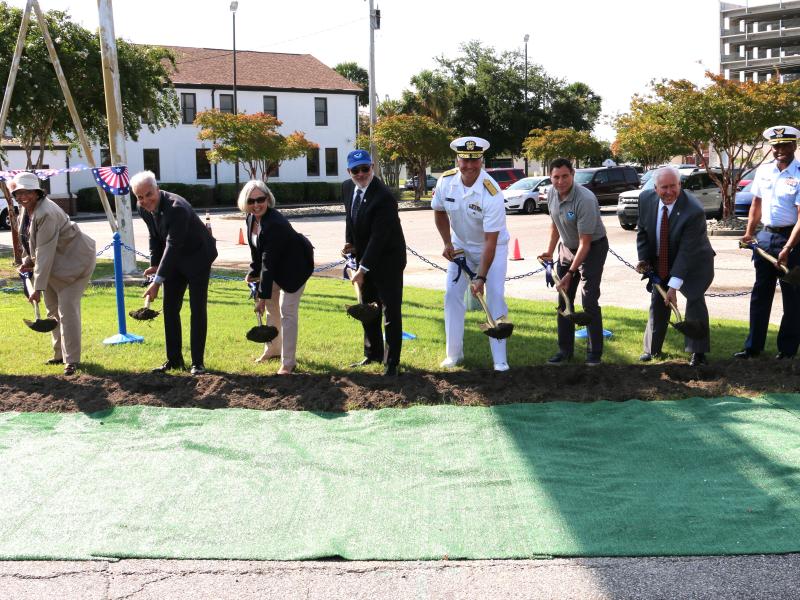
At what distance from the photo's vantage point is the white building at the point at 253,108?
161 ft

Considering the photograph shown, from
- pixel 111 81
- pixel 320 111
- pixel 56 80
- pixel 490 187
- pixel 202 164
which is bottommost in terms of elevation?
pixel 490 187

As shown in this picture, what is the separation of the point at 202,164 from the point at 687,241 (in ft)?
150

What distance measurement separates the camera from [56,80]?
2427 centimetres

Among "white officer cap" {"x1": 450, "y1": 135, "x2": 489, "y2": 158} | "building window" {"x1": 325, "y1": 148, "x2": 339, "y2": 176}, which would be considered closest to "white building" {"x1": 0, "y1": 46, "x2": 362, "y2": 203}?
"building window" {"x1": 325, "y1": 148, "x2": 339, "y2": 176}

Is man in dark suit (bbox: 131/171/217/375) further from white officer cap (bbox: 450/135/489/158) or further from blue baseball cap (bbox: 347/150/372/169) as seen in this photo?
white officer cap (bbox: 450/135/489/158)

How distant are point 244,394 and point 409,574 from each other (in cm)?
329

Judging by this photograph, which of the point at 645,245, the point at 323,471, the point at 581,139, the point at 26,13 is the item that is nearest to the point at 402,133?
the point at 581,139

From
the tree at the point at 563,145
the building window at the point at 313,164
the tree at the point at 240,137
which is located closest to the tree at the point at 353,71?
the building window at the point at 313,164

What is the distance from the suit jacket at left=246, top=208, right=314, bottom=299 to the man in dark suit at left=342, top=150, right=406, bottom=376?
1.48ft

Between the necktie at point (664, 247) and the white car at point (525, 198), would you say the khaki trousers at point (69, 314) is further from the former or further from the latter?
the white car at point (525, 198)

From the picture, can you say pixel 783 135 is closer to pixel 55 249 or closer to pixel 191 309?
pixel 191 309

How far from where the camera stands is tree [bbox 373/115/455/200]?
4097 centimetres

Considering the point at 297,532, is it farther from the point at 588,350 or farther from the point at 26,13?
the point at 26,13

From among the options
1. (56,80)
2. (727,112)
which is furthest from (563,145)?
(56,80)
